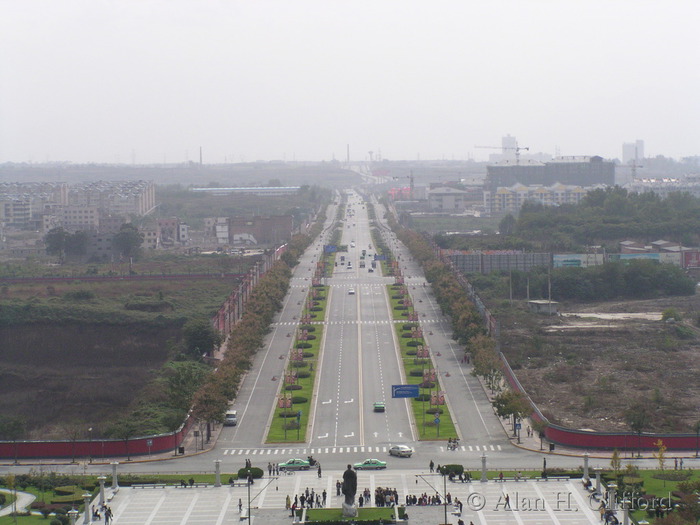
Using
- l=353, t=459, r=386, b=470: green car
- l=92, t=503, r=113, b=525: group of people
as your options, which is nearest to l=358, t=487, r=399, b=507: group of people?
l=353, t=459, r=386, b=470: green car

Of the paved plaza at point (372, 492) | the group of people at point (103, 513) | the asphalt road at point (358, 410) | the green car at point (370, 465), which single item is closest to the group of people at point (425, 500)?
the paved plaza at point (372, 492)

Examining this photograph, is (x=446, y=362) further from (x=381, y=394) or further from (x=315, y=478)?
(x=315, y=478)

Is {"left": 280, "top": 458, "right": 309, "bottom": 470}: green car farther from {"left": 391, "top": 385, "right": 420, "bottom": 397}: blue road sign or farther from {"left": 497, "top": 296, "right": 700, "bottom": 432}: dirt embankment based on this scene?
{"left": 497, "top": 296, "right": 700, "bottom": 432}: dirt embankment

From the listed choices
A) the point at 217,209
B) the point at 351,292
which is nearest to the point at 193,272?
the point at 351,292

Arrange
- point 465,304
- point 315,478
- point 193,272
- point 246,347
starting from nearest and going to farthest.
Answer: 1. point 315,478
2. point 246,347
3. point 465,304
4. point 193,272

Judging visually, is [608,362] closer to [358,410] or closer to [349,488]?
[358,410]

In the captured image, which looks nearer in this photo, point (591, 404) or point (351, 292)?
point (591, 404)

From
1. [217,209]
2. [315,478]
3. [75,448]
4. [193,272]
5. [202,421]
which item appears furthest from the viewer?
[217,209]

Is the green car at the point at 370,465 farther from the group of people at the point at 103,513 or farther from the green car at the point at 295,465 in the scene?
the group of people at the point at 103,513
